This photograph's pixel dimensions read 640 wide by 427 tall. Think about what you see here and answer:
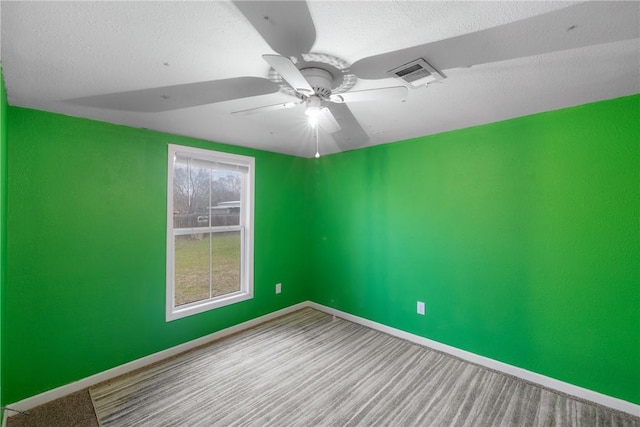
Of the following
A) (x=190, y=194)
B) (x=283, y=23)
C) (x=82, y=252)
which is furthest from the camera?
(x=190, y=194)

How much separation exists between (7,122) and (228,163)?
175cm

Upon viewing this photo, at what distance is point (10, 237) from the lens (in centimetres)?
202

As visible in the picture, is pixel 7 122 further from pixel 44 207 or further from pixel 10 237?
pixel 10 237

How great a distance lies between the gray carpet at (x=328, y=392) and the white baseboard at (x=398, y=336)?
0.23 ft

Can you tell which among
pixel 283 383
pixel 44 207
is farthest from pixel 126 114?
pixel 283 383

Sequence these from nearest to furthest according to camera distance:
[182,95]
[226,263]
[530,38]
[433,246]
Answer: [530,38]
[182,95]
[433,246]
[226,263]

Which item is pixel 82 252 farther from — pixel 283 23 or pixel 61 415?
pixel 283 23

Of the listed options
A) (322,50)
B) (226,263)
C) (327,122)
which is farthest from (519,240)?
(226,263)

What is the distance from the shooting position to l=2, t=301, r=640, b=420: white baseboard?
2033 mm

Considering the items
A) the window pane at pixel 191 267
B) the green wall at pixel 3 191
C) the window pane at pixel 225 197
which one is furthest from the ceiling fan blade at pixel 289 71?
the window pane at pixel 191 267

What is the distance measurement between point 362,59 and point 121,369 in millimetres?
3176

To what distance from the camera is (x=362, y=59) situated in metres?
1.48

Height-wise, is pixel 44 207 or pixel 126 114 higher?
pixel 126 114

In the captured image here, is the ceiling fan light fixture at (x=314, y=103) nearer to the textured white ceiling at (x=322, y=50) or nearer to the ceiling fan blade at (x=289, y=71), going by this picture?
the ceiling fan blade at (x=289, y=71)
